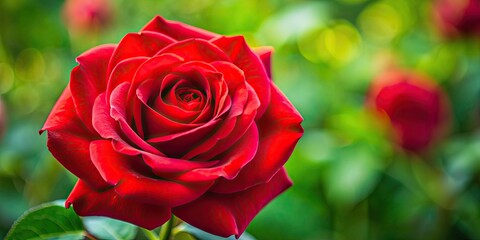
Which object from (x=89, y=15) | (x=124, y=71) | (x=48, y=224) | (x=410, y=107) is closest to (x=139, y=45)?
(x=124, y=71)

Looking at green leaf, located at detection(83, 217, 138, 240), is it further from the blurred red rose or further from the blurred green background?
the blurred red rose

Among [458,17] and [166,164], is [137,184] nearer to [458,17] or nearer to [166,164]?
[166,164]

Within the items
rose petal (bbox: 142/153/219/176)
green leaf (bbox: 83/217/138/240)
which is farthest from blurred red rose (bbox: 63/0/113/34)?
rose petal (bbox: 142/153/219/176)

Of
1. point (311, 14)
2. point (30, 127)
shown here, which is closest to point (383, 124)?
point (311, 14)

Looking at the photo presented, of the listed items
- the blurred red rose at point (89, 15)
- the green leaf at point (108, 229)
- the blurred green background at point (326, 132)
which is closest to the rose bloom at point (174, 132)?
the green leaf at point (108, 229)

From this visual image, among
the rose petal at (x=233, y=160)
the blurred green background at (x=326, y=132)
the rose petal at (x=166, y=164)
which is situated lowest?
the blurred green background at (x=326, y=132)

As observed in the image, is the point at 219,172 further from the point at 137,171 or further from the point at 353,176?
the point at 353,176

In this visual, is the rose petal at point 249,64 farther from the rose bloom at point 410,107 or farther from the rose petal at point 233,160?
the rose bloom at point 410,107
